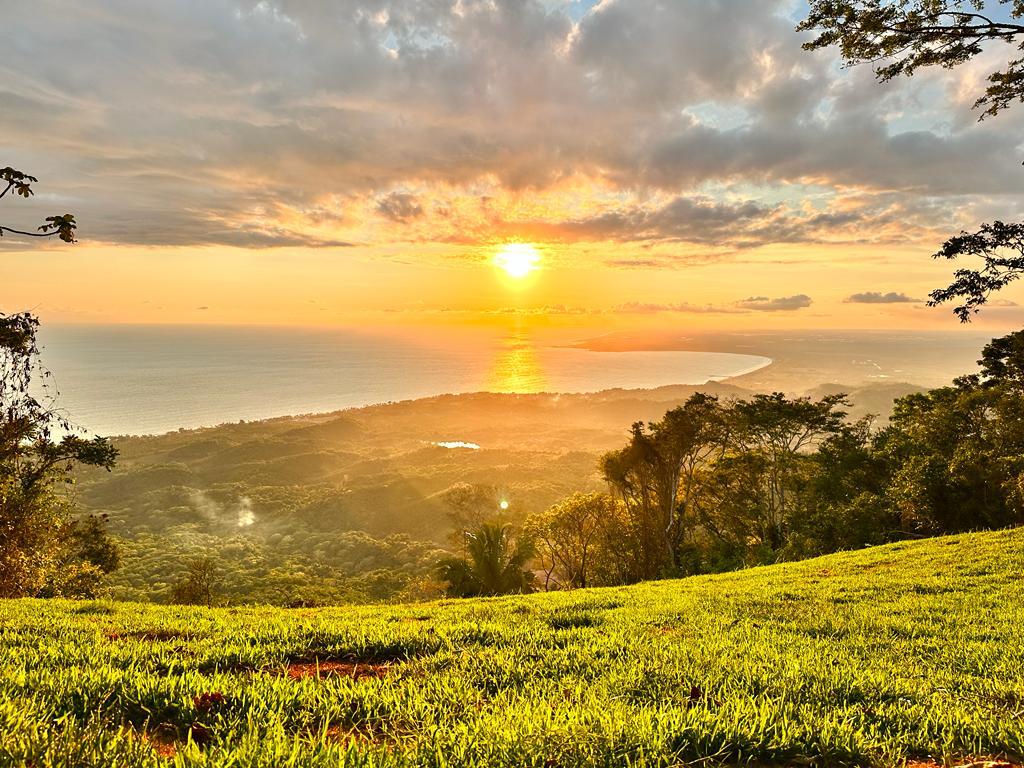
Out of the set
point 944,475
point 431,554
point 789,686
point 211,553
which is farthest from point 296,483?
point 789,686

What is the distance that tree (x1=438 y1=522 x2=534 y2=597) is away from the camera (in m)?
30.1

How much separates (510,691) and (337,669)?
1965 millimetres

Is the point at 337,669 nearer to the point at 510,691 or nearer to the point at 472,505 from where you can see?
the point at 510,691

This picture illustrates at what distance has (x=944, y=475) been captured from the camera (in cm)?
2669

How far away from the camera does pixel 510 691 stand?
12.5 feet

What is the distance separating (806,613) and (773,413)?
26383mm

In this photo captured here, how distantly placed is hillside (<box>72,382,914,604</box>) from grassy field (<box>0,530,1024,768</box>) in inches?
1546

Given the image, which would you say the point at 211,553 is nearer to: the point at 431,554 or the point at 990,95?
the point at 431,554

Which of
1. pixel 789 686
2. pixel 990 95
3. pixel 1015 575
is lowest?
pixel 1015 575

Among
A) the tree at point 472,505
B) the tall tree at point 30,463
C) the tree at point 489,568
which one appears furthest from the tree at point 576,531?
the tall tree at point 30,463

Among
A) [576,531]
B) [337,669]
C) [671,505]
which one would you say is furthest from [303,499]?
[337,669]

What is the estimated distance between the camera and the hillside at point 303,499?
65.9m

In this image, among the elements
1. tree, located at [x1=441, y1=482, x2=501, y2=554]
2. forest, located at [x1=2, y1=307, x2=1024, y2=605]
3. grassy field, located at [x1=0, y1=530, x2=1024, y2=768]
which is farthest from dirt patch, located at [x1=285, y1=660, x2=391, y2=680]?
tree, located at [x1=441, y1=482, x2=501, y2=554]

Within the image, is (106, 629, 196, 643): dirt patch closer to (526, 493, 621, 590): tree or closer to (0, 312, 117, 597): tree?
(0, 312, 117, 597): tree
